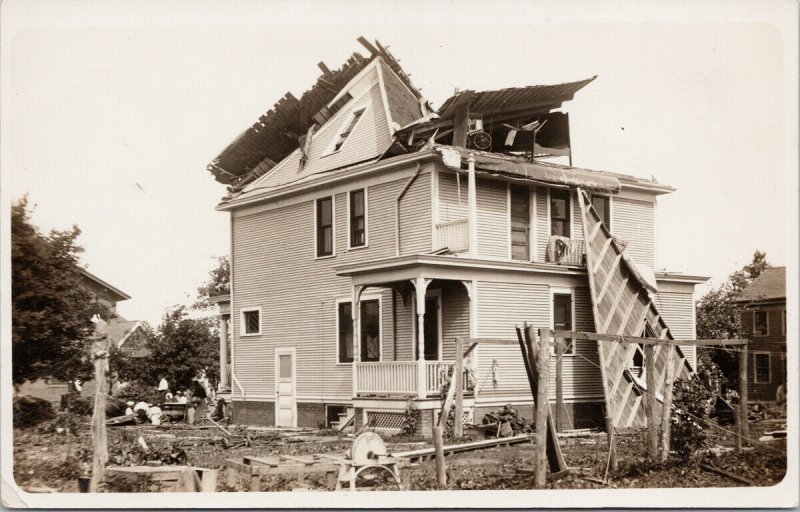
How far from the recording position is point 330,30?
63.9 feet

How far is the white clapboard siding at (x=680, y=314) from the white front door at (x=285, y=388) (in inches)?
397

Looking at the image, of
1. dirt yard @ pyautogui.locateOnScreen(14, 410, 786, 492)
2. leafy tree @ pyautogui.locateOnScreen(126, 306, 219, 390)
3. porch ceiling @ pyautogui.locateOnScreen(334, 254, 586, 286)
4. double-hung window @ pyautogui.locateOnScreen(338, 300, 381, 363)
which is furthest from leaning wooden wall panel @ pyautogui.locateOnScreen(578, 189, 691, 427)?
leafy tree @ pyautogui.locateOnScreen(126, 306, 219, 390)

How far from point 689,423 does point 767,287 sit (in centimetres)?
392

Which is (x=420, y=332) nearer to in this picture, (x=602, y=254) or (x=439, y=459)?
(x=602, y=254)

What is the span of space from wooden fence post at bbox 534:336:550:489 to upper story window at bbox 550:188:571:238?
10.6 metres

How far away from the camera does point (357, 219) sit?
2692cm

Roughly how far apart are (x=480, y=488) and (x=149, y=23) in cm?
1029

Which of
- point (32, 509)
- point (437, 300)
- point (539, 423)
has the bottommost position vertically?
point (32, 509)

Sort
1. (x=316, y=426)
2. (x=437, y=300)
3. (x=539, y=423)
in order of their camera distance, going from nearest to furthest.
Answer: (x=539, y=423) → (x=437, y=300) → (x=316, y=426)

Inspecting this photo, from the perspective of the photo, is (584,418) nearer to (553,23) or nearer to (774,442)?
(774,442)

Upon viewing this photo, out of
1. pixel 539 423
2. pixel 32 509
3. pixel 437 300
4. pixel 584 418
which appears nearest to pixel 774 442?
pixel 539 423

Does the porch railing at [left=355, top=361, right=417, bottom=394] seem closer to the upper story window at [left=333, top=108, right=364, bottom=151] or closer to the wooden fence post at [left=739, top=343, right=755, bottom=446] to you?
the upper story window at [left=333, top=108, right=364, bottom=151]

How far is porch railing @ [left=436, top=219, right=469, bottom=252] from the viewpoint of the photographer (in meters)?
24.3

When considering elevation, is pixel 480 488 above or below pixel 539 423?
below
